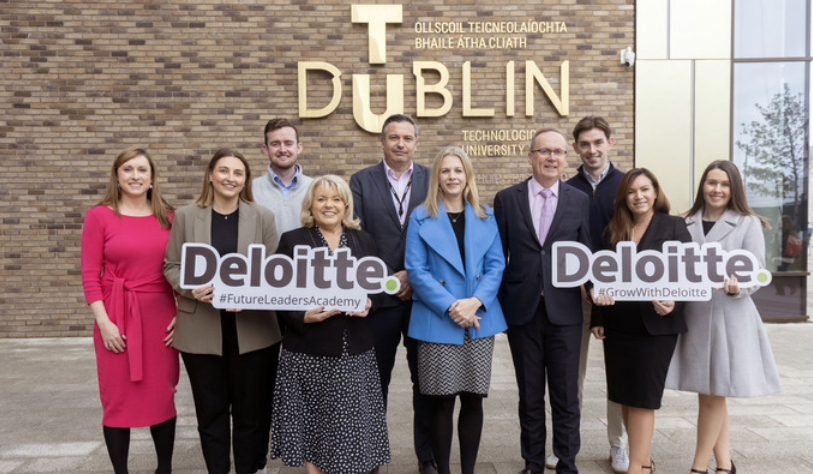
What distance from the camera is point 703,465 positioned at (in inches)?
136

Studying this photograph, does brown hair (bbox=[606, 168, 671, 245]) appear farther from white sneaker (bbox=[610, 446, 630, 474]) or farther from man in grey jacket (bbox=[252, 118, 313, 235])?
man in grey jacket (bbox=[252, 118, 313, 235])

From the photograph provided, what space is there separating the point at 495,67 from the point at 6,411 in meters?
6.68

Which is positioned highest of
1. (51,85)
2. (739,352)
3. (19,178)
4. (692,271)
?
(51,85)

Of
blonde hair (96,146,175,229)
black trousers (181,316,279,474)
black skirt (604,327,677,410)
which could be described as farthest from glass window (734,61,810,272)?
blonde hair (96,146,175,229)

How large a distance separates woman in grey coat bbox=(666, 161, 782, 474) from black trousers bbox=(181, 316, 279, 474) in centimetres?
233

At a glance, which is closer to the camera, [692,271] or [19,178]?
[692,271]

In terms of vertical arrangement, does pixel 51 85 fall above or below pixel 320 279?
above

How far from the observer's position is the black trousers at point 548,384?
11.4 feet

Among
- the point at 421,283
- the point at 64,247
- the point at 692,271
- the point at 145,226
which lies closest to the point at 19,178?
the point at 64,247

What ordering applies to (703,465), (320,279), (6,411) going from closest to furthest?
(320,279), (703,465), (6,411)

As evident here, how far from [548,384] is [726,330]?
1.01 metres

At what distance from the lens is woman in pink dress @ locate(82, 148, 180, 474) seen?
319 centimetres

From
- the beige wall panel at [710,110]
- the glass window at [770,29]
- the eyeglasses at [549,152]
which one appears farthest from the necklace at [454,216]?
the glass window at [770,29]

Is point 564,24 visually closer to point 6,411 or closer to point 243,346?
point 243,346
